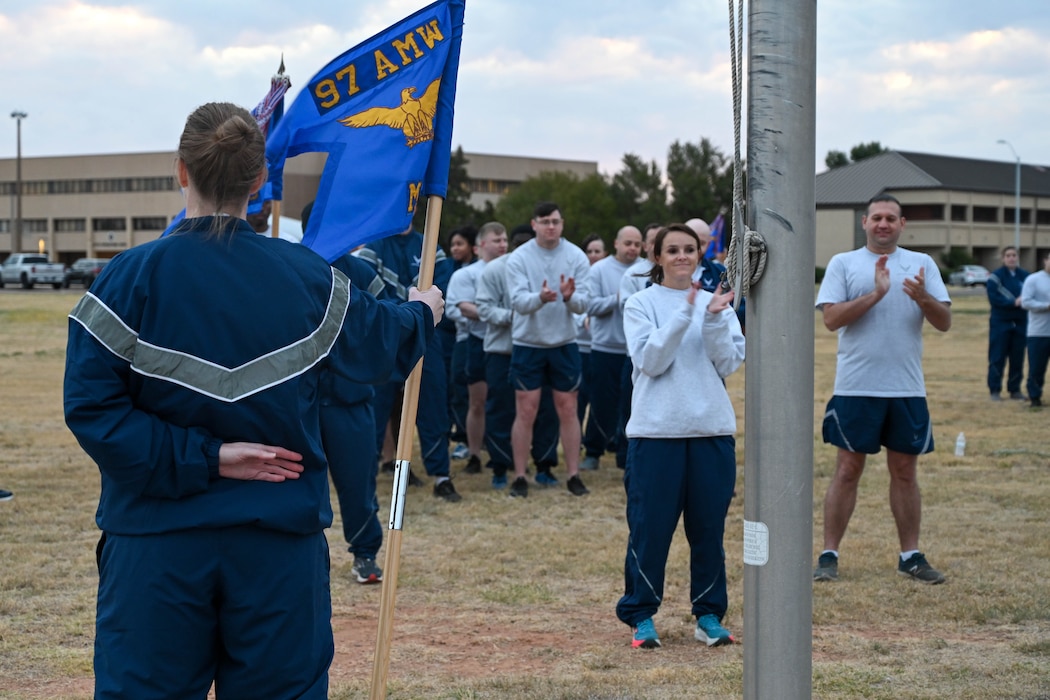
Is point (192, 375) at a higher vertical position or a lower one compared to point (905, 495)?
higher

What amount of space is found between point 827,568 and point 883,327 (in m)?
1.45

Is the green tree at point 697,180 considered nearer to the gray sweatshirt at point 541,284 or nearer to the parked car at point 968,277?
A: the parked car at point 968,277

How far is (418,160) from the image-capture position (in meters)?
4.14

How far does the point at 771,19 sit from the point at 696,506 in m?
3.08

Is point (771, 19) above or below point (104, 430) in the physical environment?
above

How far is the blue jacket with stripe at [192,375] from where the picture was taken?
2668mm

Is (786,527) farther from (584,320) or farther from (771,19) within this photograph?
(584,320)

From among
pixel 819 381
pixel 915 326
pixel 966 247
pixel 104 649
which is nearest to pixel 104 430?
pixel 104 649

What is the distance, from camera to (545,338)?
934 centimetres

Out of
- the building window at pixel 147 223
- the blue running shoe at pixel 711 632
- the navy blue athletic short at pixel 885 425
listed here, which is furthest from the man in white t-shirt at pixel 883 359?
the building window at pixel 147 223

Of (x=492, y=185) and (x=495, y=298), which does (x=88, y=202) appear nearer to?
(x=492, y=185)

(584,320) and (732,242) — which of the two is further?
(584,320)

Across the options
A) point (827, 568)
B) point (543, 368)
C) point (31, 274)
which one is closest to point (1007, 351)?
point (543, 368)

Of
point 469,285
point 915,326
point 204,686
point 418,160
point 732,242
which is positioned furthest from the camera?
point 469,285
